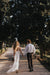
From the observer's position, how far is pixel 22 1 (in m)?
21.1

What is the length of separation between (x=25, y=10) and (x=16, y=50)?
10266 millimetres

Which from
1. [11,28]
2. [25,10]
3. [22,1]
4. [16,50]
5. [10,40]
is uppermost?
[22,1]

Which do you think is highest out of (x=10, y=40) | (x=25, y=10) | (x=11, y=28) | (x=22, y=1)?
(x=22, y=1)

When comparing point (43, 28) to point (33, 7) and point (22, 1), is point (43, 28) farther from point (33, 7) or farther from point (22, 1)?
point (22, 1)

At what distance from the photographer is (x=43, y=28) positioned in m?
19.6

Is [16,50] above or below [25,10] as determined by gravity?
below

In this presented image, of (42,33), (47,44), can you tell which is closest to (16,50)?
(47,44)

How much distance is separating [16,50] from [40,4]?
9.84 metres

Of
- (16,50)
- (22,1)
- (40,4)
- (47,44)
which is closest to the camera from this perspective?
(16,50)

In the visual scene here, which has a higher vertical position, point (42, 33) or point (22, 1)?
point (22, 1)

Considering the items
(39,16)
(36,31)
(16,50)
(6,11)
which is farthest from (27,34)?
(16,50)

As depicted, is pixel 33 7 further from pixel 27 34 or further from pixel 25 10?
pixel 27 34

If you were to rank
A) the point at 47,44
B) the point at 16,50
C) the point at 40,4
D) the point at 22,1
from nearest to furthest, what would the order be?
the point at 16,50
the point at 47,44
the point at 40,4
the point at 22,1

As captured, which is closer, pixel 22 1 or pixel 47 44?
pixel 47 44
